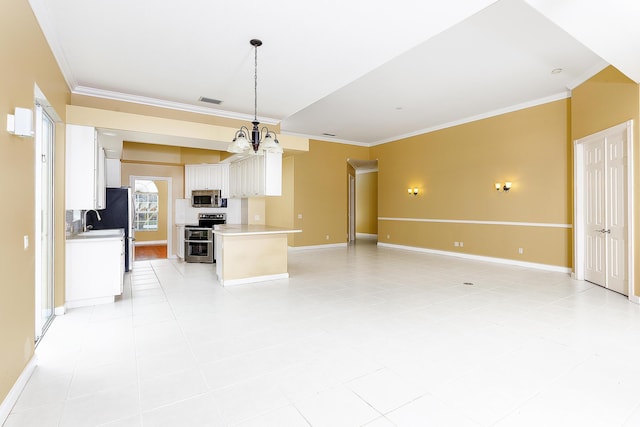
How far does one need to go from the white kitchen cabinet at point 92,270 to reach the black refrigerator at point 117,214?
6.79 feet

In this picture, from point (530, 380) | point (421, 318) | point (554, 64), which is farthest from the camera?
point (554, 64)

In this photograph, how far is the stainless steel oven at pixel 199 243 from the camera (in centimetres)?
720

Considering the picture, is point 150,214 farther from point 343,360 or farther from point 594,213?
point 594,213

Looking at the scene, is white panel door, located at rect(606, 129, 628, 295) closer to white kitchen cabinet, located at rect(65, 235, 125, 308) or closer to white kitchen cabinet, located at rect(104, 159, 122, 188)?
white kitchen cabinet, located at rect(65, 235, 125, 308)

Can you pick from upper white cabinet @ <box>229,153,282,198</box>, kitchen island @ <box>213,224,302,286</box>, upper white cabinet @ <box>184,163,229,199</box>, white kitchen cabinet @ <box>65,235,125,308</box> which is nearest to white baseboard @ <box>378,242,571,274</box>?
kitchen island @ <box>213,224,302,286</box>

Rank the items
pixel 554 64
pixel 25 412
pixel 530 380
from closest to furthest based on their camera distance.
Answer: pixel 25 412, pixel 530 380, pixel 554 64

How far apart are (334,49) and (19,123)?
9.79 feet

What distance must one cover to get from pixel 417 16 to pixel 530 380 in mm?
3217

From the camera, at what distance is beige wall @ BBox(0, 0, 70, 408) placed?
80.3 inches

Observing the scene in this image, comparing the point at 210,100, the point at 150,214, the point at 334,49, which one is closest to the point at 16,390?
the point at 334,49

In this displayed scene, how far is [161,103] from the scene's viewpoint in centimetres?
545

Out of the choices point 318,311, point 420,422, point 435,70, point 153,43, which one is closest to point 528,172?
point 435,70

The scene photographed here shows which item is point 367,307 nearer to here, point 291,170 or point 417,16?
point 417,16

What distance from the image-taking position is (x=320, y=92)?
16.6 ft
